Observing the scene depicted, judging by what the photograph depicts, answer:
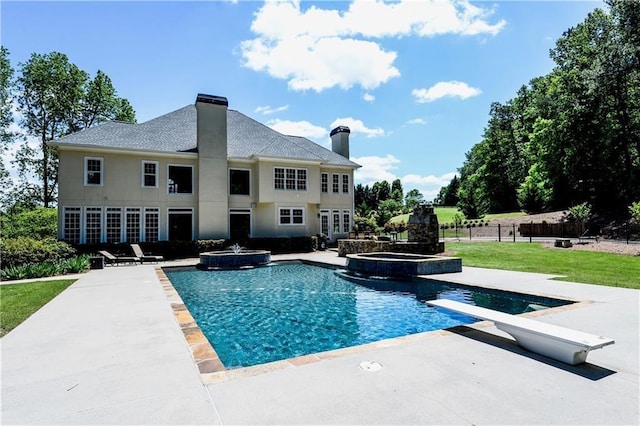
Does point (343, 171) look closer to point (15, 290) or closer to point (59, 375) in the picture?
point (15, 290)

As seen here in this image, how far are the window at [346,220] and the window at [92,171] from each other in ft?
51.1

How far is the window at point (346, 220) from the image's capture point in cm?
2528

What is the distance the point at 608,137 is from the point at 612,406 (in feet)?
112

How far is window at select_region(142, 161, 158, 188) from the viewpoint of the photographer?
1953 cm

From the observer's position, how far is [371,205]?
67312mm

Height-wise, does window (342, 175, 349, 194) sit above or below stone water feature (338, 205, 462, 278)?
above

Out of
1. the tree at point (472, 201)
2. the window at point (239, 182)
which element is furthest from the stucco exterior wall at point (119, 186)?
the tree at point (472, 201)

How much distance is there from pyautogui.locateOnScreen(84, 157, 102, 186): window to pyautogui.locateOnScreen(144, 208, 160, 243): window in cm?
291

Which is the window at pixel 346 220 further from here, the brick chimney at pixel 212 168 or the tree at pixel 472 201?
the tree at pixel 472 201

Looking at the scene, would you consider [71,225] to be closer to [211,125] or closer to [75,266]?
[75,266]

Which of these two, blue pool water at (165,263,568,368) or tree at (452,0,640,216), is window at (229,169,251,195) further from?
tree at (452,0,640,216)

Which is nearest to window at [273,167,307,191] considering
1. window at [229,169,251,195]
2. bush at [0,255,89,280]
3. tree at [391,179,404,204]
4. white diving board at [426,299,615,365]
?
window at [229,169,251,195]

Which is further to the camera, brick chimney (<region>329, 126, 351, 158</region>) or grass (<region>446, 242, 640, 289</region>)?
brick chimney (<region>329, 126, 351, 158</region>)

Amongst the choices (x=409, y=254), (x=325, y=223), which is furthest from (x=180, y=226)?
(x=409, y=254)
